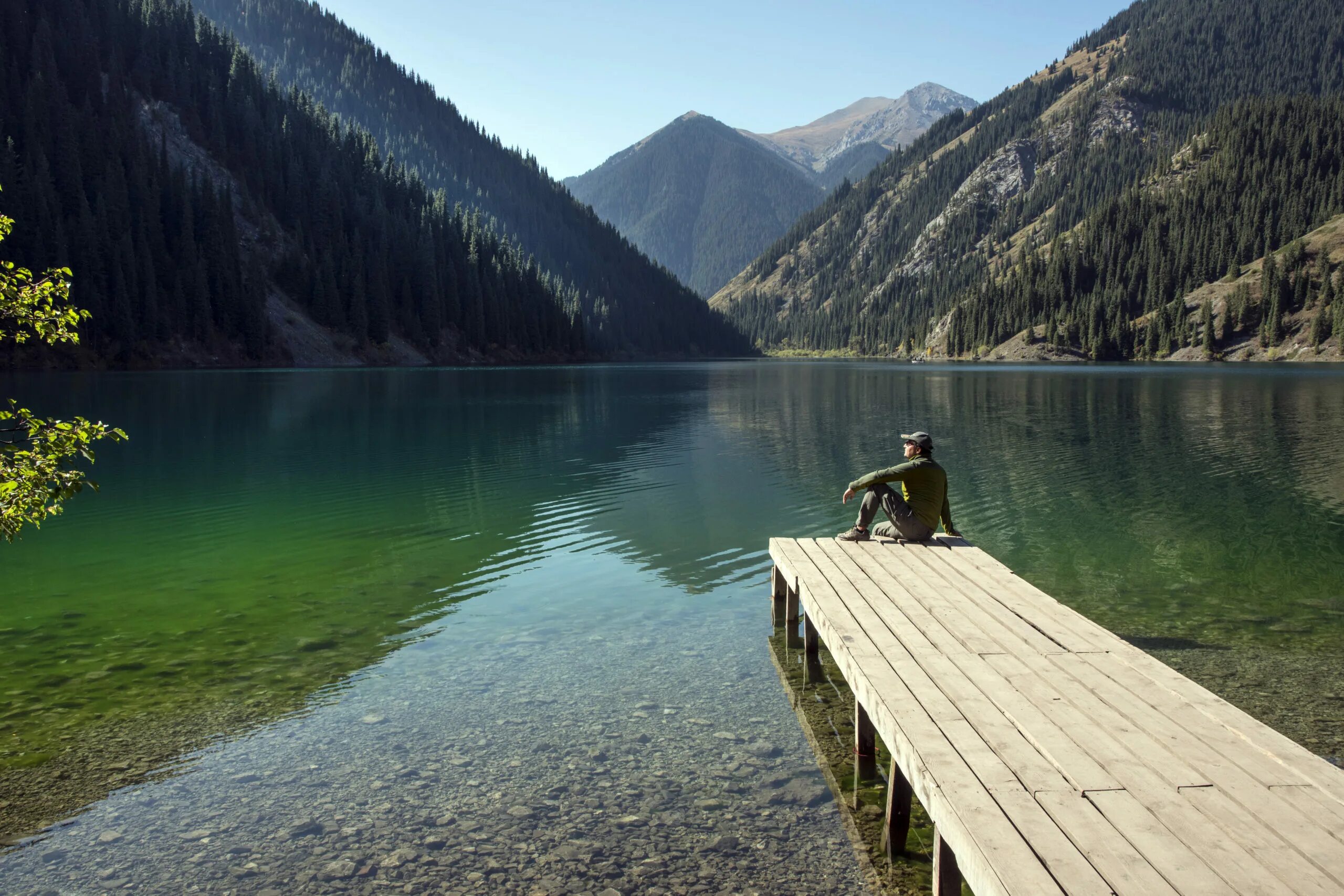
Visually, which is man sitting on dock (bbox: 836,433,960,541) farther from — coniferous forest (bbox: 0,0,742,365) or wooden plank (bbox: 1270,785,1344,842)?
coniferous forest (bbox: 0,0,742,365)

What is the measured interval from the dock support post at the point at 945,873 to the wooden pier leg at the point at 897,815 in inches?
45.7

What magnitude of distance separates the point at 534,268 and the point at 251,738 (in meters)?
197

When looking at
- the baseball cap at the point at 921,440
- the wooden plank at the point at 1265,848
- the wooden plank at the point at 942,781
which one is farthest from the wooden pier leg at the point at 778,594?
the wooden plank at the point at 1265,848

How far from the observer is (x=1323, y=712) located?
10.4m

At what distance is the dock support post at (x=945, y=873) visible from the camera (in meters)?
6.21

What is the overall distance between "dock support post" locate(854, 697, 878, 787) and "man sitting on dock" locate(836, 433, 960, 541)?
567 centimetres

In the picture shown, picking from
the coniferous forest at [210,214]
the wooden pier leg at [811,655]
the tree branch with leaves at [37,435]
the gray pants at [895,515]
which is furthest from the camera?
the coniferous forest at [210,214]

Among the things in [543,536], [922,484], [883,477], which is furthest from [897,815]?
[543,536]

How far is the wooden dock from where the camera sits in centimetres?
492

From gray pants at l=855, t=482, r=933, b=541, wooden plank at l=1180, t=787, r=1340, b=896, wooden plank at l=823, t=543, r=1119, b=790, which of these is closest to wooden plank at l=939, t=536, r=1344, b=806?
wooden plank at l=1180, t=787, r=1340, b=896

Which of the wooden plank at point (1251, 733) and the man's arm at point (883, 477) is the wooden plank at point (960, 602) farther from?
the man's arm at point (883, 477)

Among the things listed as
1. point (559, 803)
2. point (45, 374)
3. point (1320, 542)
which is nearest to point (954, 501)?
point (1320, 542)

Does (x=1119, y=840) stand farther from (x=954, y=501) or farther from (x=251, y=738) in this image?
(x=954, y=501)

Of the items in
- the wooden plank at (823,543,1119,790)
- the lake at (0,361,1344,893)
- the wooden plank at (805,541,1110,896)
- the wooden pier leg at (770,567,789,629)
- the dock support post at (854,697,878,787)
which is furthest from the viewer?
the wooden pier leg at (770,567,789,629)
